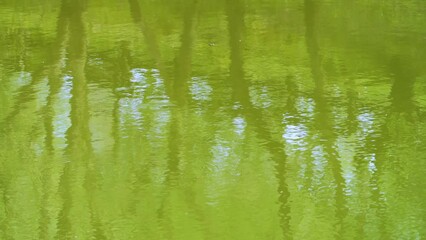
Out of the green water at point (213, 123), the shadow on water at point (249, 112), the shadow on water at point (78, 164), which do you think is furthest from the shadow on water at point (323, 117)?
the shadow on water at point (78, 164)

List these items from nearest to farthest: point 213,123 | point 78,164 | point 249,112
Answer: point 78,164, point 213,123, point 249,112

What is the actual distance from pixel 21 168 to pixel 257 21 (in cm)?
314

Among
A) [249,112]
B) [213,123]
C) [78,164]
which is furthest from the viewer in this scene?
[249,112]

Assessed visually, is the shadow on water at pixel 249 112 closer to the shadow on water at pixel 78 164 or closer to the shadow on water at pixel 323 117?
the shadow on water at pixel 323 117

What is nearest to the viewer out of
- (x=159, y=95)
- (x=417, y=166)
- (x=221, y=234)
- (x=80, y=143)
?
(x=221, y=234)

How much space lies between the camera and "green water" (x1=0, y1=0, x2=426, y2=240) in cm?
341

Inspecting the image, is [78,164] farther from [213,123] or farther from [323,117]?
[323,117]

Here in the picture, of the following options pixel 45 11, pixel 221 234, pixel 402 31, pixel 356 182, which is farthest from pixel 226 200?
pixel 45 11

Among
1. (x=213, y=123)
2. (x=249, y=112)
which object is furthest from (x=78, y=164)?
(x=249, y=112)

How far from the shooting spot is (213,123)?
4461 millimetres

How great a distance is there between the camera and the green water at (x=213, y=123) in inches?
134

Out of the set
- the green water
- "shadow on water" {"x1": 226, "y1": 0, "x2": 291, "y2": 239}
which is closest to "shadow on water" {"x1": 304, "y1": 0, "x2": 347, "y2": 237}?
the green water

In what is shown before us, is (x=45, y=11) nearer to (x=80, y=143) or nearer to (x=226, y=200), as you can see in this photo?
(x=80, y=143)

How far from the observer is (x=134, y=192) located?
143 inches
